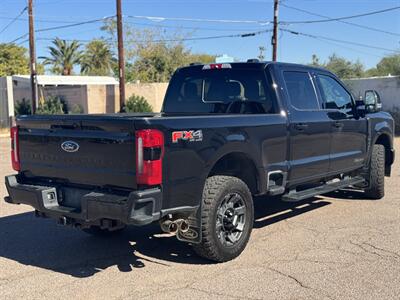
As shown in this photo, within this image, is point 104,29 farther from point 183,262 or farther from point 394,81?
point 183,262

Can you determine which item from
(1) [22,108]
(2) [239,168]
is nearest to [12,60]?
(1) [22,108]

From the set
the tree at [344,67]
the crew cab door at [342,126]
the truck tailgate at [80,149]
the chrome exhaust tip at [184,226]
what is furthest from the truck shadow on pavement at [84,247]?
the tree at [344,67]

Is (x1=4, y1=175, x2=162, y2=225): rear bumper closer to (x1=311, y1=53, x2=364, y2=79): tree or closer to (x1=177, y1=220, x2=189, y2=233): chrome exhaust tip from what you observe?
(x1=177, y1=220, x2=189, y2=233): chrome exhaust tip

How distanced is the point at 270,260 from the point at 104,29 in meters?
50.3

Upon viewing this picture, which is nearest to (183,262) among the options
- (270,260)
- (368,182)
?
(270,260)

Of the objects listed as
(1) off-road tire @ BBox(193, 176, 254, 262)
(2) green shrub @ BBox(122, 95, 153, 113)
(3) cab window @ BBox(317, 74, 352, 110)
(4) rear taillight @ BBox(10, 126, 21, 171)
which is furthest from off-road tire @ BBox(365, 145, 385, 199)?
(2) green shrub @ BBox(122, 95, 153, 113)

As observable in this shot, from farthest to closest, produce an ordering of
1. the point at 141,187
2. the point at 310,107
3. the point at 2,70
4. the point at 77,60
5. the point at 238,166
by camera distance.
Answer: the point at 77,60 → the point at 2,70 → the point at 310,107 → the point at 238,166 → the point at 141,187

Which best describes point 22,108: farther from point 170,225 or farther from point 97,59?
point 97,59

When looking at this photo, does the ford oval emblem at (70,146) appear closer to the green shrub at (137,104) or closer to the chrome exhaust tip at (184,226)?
the chrome exhaust tip at (184,226)

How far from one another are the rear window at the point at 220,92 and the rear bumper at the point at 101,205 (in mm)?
2219

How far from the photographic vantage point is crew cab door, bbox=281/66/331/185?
244 inches

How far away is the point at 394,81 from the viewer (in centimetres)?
2622

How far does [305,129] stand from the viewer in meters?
6.33

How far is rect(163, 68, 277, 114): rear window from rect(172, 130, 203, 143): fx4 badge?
1.57 metres
